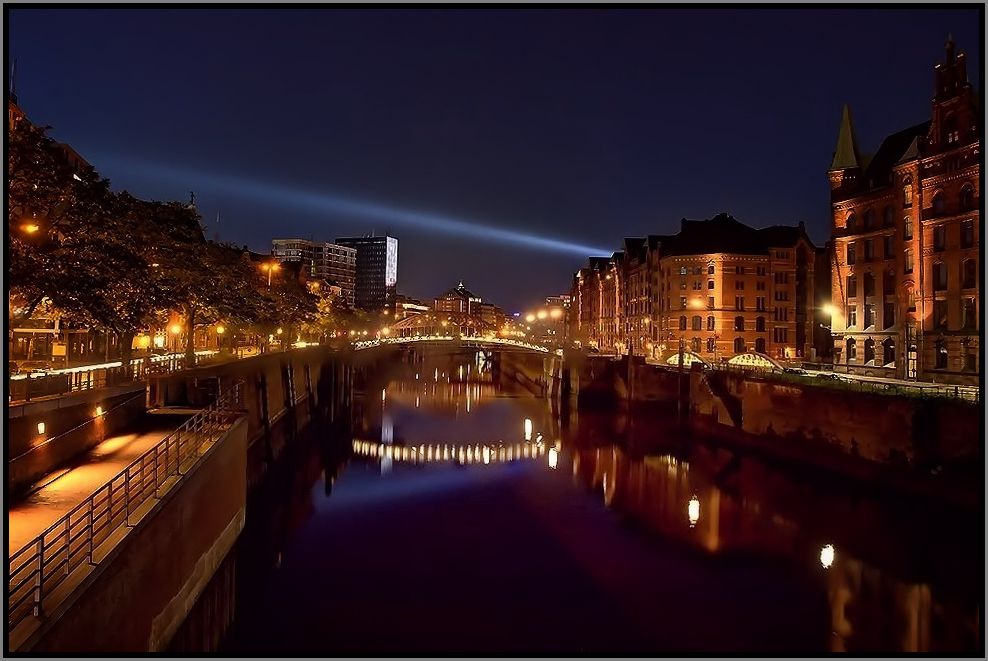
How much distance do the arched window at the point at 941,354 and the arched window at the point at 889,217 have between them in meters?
12.6

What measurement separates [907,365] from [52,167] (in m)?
49.5

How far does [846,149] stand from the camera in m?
58.6

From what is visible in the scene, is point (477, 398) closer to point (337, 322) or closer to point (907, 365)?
point (337, 322)

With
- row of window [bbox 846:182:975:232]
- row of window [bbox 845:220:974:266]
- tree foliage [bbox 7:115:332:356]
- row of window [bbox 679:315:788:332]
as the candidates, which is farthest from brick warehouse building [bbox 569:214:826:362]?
tree foliage [bbox 7:115:332:356]

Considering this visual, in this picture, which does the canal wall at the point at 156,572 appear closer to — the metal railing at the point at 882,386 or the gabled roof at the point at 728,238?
the metal railing at the point at 882,386

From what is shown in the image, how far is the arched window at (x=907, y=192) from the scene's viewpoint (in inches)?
1843

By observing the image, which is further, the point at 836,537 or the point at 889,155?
the point at 889,155

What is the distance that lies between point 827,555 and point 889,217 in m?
35.6

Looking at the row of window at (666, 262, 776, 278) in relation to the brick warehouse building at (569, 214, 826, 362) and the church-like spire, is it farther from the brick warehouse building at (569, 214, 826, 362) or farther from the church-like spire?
the church-like spire

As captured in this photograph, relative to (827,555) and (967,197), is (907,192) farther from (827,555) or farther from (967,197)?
(827,555)

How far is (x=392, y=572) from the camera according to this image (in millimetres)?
24969

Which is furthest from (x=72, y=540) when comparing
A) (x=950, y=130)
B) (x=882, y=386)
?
(x=950, y=130)

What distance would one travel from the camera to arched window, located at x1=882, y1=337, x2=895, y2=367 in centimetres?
5038

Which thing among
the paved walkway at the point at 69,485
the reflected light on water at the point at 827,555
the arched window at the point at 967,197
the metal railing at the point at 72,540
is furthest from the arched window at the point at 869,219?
the paved walkway at the point at 69,485
